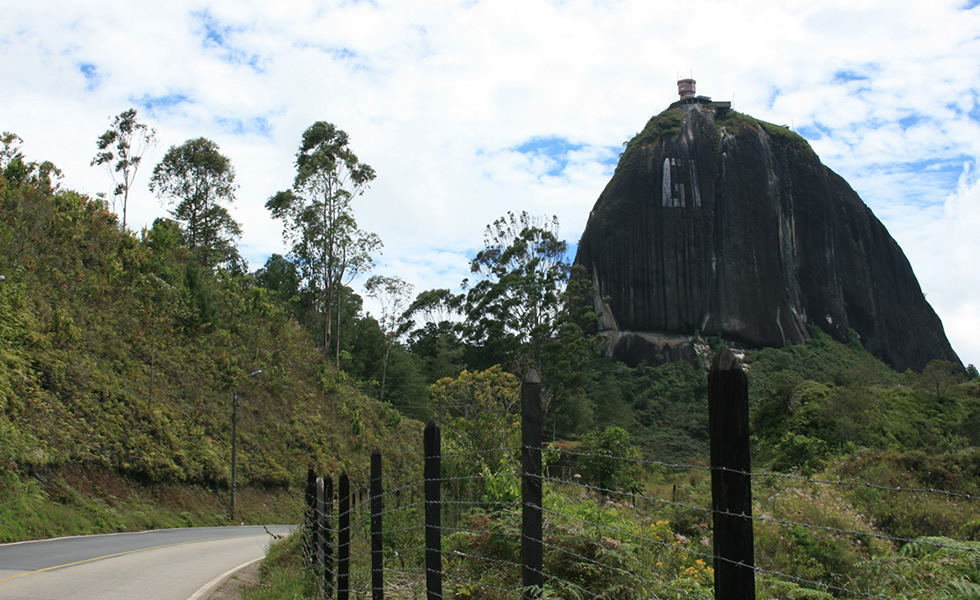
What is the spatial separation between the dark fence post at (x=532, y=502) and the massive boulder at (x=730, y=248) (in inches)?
2971

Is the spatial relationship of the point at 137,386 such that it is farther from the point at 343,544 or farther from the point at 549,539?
the point at 549,539

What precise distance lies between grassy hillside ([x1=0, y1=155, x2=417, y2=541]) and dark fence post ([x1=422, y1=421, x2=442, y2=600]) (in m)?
14.5

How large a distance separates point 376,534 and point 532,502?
2.13 m

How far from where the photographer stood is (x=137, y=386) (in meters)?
25.9

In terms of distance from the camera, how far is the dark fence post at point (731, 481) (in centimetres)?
224

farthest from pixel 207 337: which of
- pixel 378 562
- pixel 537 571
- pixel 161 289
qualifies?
pixel 537 571

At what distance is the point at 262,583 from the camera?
9.26m

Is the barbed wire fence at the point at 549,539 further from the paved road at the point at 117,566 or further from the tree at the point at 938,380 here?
the tree at the point at 938,380

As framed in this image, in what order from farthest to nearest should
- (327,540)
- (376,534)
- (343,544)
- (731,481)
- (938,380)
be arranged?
(938,380) < (327,540) < (343,544) < (376,534) < (731,481)

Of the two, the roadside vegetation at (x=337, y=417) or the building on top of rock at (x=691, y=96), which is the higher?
the building on top of rock at (x=691, y=96)

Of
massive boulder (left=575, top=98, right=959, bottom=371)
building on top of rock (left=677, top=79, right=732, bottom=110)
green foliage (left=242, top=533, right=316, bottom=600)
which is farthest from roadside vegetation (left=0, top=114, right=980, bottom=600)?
building on top of rock (left=677, top=79, right=732, bottom=110)

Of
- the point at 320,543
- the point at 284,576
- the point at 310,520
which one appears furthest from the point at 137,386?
the point at 320,543

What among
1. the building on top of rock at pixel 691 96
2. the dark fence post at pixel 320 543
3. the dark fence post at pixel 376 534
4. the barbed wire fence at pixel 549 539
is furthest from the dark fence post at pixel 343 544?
the building on top of rock at pixel 691 96

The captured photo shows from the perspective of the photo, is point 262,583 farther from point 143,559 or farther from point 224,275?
point 224,275
